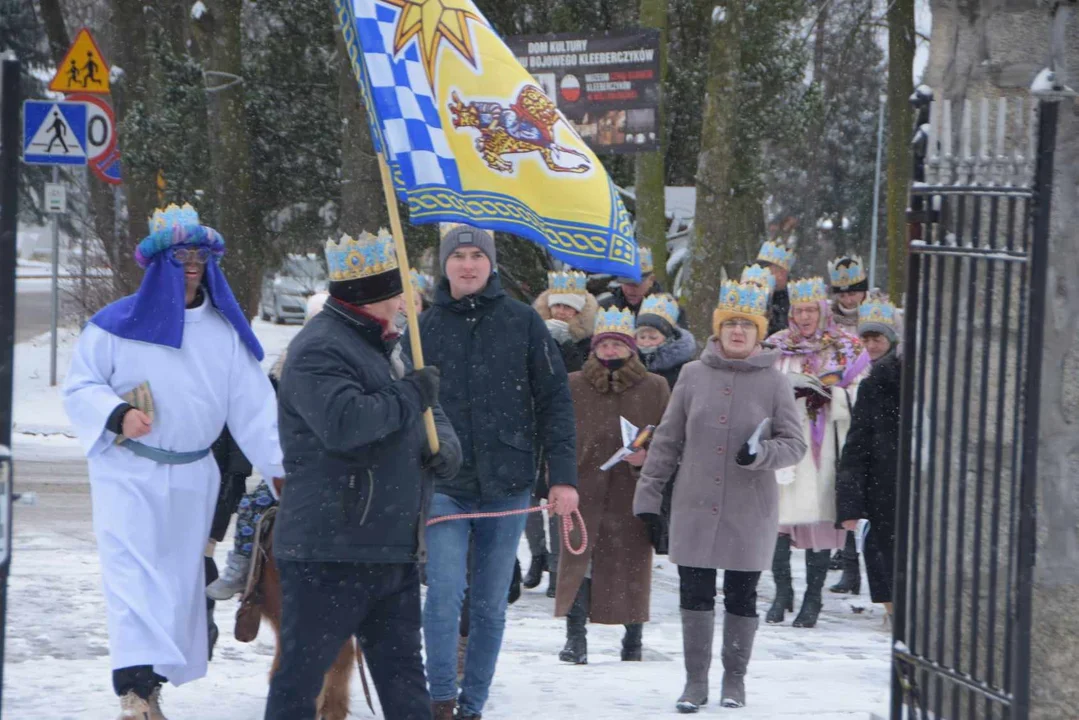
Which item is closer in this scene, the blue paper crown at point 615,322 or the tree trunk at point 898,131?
the blue paper crown at point 615,322

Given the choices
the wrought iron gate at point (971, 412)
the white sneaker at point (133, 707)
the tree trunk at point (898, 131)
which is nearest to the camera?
the wrought iron gate at point (971, 412)

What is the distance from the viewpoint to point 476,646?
5.99m

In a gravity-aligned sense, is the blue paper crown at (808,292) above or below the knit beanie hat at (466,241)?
below

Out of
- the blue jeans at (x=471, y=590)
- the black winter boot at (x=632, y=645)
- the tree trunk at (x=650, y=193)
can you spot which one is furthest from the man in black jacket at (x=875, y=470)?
the tree trunk at (x=650, y=193)

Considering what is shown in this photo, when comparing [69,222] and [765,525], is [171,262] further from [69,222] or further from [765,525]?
[69,222]

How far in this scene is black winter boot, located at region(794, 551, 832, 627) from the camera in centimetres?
899

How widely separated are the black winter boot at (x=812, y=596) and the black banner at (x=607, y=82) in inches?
232

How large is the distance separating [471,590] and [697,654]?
105cm

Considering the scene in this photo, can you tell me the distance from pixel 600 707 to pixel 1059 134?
3103mm

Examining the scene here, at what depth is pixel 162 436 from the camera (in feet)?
18.9

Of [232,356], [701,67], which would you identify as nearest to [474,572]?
[232,356]

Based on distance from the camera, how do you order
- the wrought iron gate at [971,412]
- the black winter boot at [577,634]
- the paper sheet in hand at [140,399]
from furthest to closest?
the black winter boot at [577,634] < the paper sheet in hand at [140,399] < the wrought iron gate at [971,412]

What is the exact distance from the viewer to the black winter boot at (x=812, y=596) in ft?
29.5

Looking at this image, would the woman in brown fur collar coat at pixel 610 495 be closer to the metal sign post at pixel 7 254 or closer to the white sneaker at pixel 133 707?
the white sneaker at pixel 133 707
